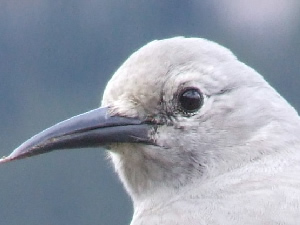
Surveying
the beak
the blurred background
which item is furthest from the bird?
the blurred background

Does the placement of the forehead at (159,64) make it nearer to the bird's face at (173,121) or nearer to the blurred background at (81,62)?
the bird's face at (173,121)

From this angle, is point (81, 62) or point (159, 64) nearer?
point (159, 64)

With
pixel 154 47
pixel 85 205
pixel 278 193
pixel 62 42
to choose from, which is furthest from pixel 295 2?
pixel 278 193

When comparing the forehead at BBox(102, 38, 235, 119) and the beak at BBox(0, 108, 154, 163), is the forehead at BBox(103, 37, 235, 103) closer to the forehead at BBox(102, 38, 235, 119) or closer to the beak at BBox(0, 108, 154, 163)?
the forehead at BBox(102, 38, 235, 119)

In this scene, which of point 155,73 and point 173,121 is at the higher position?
point 155,73

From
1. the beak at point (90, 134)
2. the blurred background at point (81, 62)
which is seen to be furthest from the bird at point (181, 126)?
the blurred background at point (81, 62)

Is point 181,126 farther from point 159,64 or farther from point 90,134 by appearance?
point 90,134

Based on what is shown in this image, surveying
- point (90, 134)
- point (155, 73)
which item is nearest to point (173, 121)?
point (155, 73)
